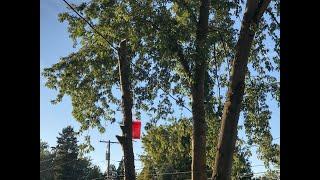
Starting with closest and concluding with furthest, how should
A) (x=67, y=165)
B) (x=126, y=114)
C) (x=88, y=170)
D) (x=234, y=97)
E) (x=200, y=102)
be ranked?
(x=234, y=97)
(x=200, y=102)
(x=126, y=114)
(x=67, y=165)
(x=88, y=170)

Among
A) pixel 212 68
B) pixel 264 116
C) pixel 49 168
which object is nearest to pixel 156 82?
pixel 212 68

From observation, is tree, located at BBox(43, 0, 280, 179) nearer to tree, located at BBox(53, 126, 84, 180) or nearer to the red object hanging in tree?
the red object hanging in tree

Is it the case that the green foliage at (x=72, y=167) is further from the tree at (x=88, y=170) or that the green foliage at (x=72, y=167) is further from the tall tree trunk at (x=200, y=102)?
the tall tree trunk at (x=200, y=102)

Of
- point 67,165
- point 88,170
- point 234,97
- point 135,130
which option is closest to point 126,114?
point 135,130

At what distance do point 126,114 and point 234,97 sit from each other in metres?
7.04

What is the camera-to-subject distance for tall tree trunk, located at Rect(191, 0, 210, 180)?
43.9 ft

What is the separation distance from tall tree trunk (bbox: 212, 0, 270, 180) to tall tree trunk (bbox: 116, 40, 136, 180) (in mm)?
6309

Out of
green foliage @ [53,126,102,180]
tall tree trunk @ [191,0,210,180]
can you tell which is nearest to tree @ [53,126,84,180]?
green foliage @ [53,126,102,180]

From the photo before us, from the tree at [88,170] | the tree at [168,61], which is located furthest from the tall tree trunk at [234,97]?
the tree at [88,170]

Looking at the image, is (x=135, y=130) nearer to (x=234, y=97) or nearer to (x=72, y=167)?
(x=234, y=97)

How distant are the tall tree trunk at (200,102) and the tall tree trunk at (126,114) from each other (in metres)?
3.01

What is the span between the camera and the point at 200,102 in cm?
1438

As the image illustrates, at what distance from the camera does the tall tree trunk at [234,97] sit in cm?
1003
